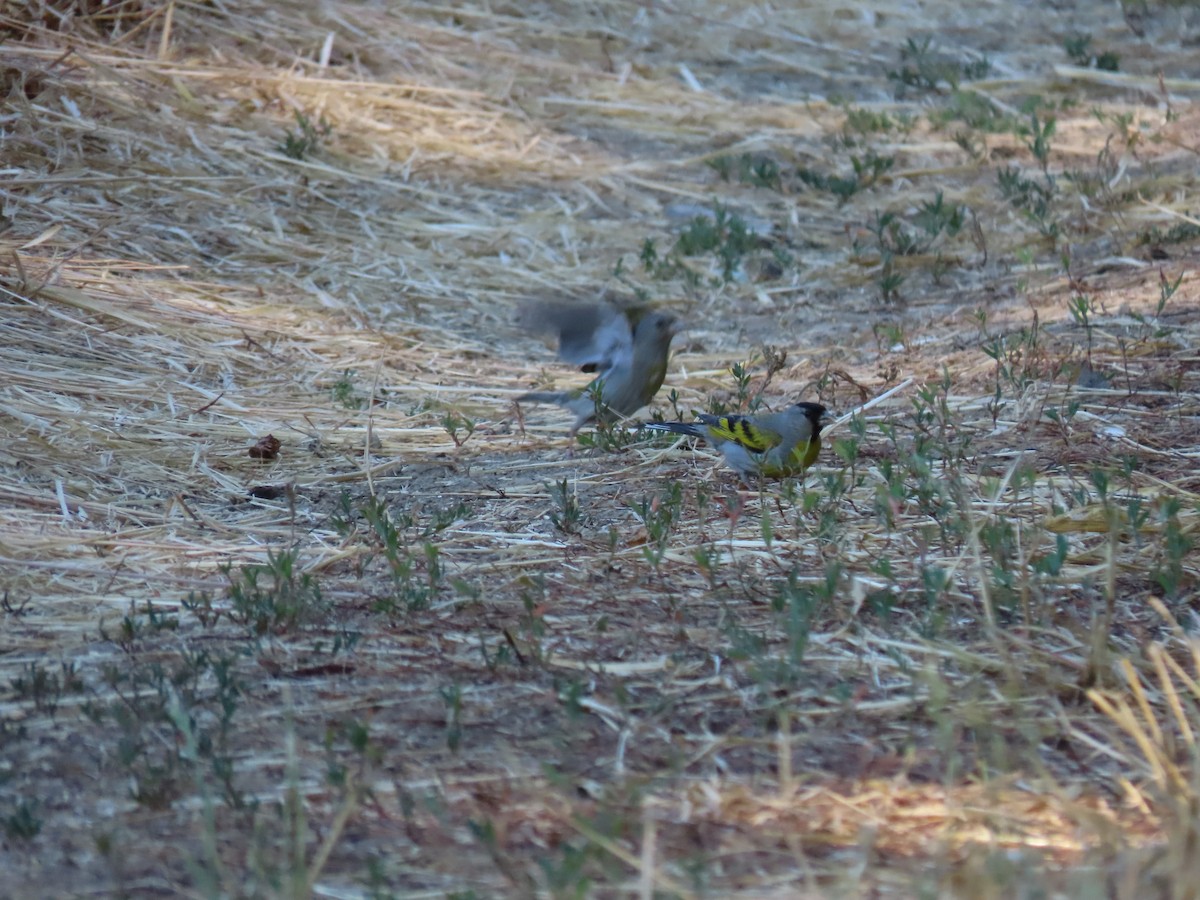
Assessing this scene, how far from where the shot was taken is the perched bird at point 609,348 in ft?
20.0

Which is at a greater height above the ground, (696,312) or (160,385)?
(696,312)

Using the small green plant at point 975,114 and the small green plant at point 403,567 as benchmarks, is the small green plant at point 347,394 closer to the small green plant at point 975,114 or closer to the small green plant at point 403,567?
the small green plant at point 403,567

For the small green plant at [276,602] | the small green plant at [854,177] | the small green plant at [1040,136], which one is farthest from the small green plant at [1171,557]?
the small green plant at [854,177]

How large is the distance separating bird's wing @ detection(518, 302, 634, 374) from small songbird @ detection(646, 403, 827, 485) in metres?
1.03

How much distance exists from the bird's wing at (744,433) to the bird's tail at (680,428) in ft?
0.24

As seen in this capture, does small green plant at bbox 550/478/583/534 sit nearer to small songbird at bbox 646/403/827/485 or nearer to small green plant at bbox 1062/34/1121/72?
small songbird at bbox 646/403/827/485

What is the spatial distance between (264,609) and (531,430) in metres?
2.54

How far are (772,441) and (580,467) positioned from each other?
0.81 metres

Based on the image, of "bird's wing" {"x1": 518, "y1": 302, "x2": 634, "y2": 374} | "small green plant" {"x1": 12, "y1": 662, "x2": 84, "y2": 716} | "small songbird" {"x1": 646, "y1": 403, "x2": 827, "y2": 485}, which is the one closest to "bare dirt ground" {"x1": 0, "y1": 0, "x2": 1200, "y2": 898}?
"small green plant" {"x1": 12, "y1": 662, "x2": 84, "y2": 716}

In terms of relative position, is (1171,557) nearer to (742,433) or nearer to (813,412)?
(813,412)

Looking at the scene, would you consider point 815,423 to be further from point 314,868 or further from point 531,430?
point 314,868

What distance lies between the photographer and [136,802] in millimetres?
2928

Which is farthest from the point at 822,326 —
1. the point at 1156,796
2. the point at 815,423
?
the point at 1156,796

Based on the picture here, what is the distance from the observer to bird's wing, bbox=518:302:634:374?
630cm
